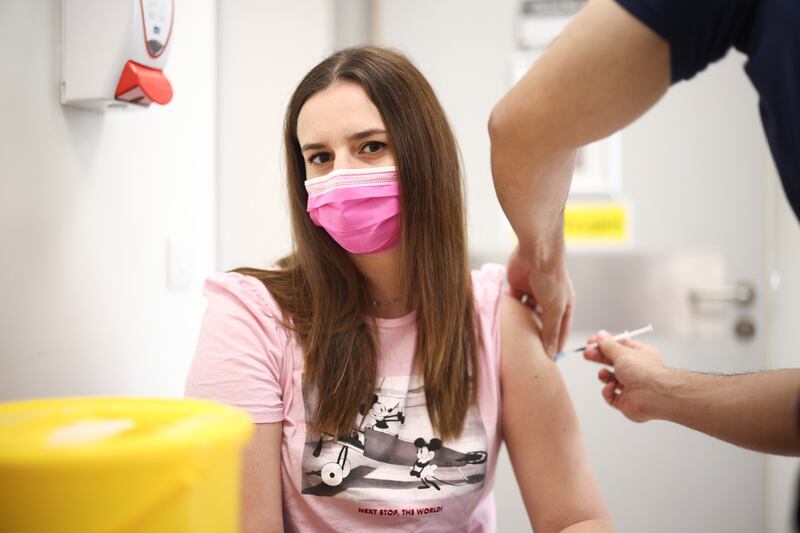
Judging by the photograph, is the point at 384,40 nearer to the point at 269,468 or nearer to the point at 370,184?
the point at 370,184

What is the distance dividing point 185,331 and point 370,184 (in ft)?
1.95

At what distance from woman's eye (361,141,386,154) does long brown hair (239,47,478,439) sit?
1.0 inches

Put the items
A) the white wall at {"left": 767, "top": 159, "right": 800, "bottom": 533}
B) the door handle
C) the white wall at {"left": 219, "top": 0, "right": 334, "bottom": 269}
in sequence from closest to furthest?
1. the white wall at {"left": 219, "top": 0, "right": 334, "bottom": 269}
2. the white wall at {"left": 767, "top": 159, "right": 800, "bottom": 533}
3. the door handle

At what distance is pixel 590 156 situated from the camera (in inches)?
97.7

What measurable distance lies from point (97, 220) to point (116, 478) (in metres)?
0.80

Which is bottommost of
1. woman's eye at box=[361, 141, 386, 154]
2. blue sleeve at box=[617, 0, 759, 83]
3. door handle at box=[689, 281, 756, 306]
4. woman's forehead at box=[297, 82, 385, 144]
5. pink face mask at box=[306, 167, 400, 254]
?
door handle at box=[689, 281, 756, 306]

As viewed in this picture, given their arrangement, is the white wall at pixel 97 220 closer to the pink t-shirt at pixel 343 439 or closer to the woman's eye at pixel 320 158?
A: the pink t-shirt at pixel 343 439

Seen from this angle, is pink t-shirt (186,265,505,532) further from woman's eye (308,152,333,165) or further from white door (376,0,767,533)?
white door (376,0,767,533)

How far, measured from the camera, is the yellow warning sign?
247 cm

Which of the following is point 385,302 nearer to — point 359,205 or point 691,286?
point 359,205

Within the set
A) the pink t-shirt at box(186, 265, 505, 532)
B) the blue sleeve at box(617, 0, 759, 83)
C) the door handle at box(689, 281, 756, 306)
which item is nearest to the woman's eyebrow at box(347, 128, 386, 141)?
the pink t-shirt at box(186, 265, 505, 532)

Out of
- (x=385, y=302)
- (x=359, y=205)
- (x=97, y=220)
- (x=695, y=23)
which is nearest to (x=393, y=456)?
(x=385, y=302)

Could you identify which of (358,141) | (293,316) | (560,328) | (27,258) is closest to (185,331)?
(293,316)

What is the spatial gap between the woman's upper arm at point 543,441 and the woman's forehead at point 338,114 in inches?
18.6
